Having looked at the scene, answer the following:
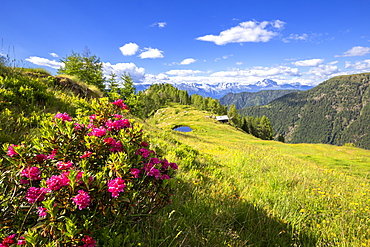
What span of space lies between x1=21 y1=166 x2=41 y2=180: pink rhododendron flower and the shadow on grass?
1391 mm

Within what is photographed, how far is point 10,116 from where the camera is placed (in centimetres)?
498

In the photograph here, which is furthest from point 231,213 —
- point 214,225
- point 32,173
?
point 32,173

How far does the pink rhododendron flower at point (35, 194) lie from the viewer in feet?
5.14

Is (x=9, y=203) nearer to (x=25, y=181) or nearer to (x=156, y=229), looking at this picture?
(x=25, y=181)

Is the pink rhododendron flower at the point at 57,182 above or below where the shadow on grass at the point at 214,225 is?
above

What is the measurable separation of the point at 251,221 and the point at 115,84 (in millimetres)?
46106

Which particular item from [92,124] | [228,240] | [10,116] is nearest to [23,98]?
[10,116]

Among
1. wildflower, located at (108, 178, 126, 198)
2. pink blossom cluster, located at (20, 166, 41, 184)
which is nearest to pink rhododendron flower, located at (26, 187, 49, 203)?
pink blossom cluster, located at (20, 166, 41, 184)

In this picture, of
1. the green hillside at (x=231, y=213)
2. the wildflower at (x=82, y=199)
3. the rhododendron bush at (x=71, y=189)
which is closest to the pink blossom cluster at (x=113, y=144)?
the rhododendron bush at (x=71, y=189)

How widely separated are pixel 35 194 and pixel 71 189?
1.17 ft

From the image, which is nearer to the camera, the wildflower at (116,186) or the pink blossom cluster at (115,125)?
the wildflower at (116,186)

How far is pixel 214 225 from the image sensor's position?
301cm

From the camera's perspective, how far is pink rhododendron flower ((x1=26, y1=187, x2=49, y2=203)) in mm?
1567

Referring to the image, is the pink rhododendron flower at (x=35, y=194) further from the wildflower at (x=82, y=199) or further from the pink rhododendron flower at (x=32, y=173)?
the wildflower at (x=82, y=199)
